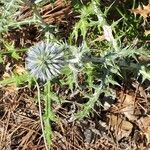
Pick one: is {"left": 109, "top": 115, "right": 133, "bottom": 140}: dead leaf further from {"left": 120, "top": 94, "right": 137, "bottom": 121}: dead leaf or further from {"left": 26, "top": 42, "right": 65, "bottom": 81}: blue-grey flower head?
{"left": 26, "top": 42, "right": 65, "bottom": 81}: blue-grey flower head

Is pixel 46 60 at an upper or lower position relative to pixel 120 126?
upper

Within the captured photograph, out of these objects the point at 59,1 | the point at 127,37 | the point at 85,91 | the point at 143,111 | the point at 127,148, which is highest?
the point at 59,1

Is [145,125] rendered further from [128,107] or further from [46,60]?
[46,60]

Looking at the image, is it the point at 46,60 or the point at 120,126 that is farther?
the point at 120,126

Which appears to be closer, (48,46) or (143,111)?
(48,46)

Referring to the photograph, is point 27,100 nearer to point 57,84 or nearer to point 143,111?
point 57,84

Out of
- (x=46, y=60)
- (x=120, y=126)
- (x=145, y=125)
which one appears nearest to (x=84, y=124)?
(x=120, y=126)

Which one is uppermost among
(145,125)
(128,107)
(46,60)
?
(46,60)

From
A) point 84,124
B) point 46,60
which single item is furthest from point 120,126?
point 46,60

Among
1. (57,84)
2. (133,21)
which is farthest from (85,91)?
(133,21)
